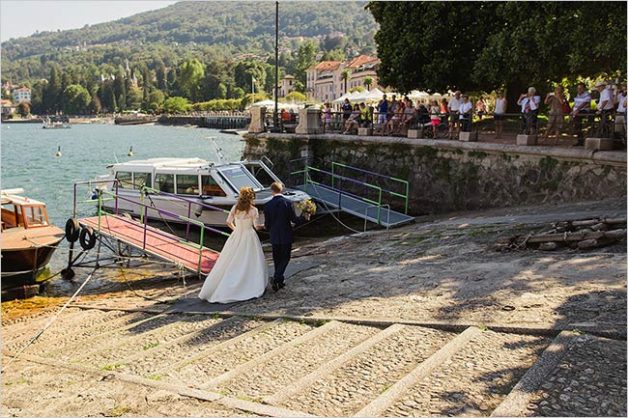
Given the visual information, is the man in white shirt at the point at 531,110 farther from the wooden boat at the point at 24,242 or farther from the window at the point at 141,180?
the wooden boat at the point at 24,242

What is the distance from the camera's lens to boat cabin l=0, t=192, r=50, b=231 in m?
17.5

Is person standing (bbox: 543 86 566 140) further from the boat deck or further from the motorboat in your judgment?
the boat deck

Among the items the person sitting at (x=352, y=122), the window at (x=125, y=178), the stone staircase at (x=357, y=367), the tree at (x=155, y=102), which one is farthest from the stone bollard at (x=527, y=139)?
the tree at (x=155, y=102)

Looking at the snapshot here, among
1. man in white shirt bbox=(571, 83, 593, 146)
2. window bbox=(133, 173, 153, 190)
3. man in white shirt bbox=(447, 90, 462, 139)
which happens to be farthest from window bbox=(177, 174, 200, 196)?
man in white shirt bbox=(571, 83, 593, 146)

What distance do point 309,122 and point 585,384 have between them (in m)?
20.8

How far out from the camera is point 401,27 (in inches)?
989

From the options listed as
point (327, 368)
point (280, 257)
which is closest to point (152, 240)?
point (280, 257)

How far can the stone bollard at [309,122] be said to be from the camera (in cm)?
2542

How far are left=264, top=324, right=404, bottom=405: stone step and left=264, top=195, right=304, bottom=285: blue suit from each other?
10.2 ft

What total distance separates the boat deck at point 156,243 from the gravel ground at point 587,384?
8.44 metres

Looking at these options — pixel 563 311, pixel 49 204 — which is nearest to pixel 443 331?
pixel 563 311

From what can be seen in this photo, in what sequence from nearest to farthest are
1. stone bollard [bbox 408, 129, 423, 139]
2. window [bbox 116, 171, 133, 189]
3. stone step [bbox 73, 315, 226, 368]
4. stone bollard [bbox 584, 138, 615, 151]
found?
stone step [bbox 73, 315, 226, 368] < stone bollard [bbox 584, 138, 615, 151] < stone bollard [bbox 408, 129, 423, 139] < window [bbox 116, 171, 133, 189]

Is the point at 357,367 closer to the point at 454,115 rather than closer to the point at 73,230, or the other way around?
the point at 73,230

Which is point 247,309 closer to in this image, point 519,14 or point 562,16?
point 562,16
